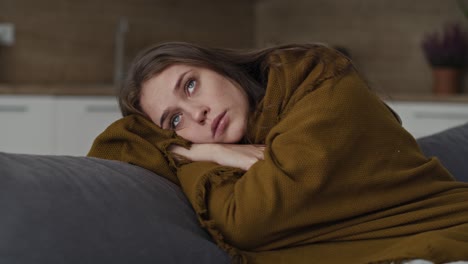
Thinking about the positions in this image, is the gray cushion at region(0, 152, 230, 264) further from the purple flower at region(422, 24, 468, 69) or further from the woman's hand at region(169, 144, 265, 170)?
the purple flower at region(422, 24, 468, 69)

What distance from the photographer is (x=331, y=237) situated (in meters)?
1.55

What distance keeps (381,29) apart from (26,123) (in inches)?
80.3

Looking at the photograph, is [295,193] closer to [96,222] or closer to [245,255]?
[245,255]

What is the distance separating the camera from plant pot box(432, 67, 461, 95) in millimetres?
4602

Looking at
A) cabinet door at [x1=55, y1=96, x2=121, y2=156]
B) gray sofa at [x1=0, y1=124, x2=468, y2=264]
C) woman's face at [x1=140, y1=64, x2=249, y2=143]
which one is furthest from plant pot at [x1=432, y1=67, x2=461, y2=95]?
gray sofa at [x1=0, y1=124, x2=468, y2=264]

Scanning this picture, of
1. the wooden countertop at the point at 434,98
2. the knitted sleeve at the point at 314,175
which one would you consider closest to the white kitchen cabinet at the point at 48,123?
the wooden countertop at the point at 434,98

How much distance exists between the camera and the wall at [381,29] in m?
4.90

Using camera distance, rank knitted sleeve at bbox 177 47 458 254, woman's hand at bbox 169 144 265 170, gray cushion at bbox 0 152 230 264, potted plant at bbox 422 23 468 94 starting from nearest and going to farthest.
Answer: gray cushion at bbox 0 152 230 264 < knitted sleeve at bbox 177 47 458 254 < woman's hand at bbox 169 144 265 170 < potted plant at bbox 422 23 468 94

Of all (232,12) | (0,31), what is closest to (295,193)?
(0,31)

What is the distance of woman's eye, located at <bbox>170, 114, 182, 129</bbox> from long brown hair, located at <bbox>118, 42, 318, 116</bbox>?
103mm

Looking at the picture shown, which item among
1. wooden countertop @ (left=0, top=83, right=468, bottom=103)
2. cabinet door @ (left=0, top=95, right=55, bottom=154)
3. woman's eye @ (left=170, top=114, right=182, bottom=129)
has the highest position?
woman's eye @ (left=170, top=114, right=182, bottom=129)

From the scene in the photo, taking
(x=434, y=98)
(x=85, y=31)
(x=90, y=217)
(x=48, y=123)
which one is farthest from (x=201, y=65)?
(x=85, y=31)

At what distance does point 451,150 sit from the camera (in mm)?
2191

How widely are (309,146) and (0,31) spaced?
3.55 meters
